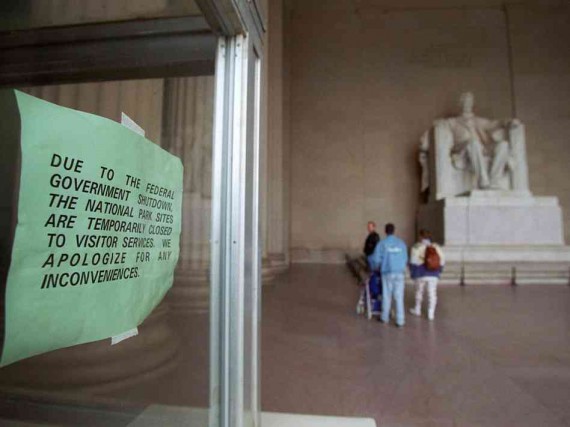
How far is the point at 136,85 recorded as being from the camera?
4.16 ft

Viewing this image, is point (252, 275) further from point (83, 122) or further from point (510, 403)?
point (510, 403)

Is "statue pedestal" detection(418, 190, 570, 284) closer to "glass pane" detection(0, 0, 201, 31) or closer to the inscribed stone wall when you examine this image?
the inscribed stone wall

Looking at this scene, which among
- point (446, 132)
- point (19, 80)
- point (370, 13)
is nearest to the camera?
point (19, 80)

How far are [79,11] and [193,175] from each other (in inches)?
23.3

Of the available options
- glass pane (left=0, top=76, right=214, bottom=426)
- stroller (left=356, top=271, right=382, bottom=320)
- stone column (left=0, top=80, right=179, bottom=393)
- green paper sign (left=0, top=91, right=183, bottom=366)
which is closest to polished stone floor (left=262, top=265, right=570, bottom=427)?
stroller (left=356, top=271, right=382, bottom=320)

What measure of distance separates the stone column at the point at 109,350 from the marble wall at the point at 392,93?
11886 millimetres

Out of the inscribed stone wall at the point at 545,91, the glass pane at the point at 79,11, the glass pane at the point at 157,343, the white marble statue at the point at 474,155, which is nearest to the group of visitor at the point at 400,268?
the glass pane at the point at 157,343

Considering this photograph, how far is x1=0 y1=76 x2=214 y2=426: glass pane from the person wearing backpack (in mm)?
3602

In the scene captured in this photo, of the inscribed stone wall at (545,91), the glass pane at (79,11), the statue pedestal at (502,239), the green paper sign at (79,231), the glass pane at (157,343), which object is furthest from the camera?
the inscribed stone wall at (545,91)

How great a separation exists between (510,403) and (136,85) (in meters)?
2.61

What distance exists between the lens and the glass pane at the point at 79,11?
2.57 ft

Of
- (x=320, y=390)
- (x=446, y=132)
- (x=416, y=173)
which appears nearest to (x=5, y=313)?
(x=320, y=390)

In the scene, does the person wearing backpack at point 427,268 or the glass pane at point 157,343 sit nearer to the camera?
the glass pane at point 157,343

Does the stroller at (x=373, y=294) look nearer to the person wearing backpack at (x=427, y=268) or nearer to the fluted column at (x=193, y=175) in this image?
the person wearing backpack at (x=427, y=268)
